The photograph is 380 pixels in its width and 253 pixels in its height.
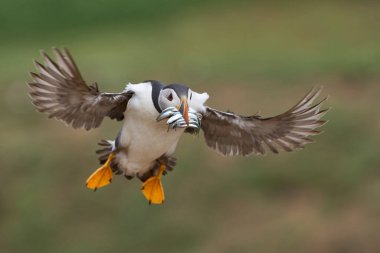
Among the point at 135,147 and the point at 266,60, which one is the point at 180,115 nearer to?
the point at 135,147

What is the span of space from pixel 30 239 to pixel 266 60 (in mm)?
3936

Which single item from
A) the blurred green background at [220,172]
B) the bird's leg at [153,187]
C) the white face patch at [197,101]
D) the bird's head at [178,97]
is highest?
the bird's head at [178,97]

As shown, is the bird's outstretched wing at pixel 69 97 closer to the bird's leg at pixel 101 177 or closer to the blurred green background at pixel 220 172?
the bird's leg at pixel 101 177

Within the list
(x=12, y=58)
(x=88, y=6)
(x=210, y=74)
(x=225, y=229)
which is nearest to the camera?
(x=225, y=229)

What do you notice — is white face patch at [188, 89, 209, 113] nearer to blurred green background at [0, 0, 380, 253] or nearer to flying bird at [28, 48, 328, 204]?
flying bird at [28, 48, 328, 204]

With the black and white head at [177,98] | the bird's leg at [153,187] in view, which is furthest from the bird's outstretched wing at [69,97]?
the bird's leg at [153,187]

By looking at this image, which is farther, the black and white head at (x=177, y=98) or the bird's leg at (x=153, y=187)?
the bird's leg at (x=153, y=187)

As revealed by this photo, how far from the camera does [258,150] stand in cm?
595

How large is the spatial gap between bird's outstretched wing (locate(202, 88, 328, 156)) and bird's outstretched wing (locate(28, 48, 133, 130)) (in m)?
0.57

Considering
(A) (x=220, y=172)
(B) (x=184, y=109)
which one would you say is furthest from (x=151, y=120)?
(A) (x=220, y=172)

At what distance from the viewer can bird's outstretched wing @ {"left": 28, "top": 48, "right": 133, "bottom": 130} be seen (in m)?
5.16

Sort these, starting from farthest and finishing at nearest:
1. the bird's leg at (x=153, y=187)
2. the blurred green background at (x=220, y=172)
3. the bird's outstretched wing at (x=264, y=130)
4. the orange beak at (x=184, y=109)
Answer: the blurred green background at (x=220, y=172) → the bird's leg at (x=153, y=187) → the bird's outstretched wing at (x=264, y=130) → the orange beak at (x=184, y=109)

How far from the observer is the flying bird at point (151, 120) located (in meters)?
5.03

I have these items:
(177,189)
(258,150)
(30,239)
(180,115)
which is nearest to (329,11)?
(177,189)
